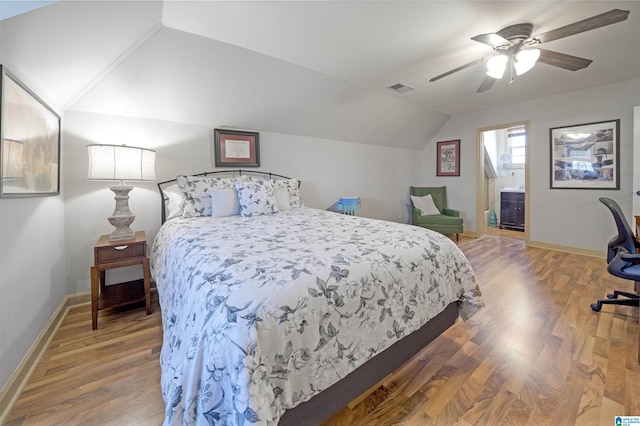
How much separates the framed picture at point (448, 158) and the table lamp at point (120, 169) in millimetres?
5016

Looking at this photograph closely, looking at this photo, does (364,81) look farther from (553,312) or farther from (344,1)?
(553,312)

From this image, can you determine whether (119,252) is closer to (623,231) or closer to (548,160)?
(623,231)

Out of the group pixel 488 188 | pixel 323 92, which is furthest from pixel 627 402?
pixel 488 188

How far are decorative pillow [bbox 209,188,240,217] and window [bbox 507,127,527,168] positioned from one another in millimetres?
6322

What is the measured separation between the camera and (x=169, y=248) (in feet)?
5.54

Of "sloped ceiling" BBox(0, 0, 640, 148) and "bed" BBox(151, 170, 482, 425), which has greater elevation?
"sloped ceiling" BBox(0, 0, 640, 148)

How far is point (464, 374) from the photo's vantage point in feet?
4.89

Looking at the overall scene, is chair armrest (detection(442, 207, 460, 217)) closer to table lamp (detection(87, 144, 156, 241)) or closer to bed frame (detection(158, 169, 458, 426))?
bed frame (detection(158, 169, 458, 426))

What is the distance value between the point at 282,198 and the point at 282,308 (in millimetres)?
2137

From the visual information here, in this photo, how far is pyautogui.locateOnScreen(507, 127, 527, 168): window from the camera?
586 centimetres

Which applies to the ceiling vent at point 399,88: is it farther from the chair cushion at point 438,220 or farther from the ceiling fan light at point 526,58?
the chair cushion at point 438,220

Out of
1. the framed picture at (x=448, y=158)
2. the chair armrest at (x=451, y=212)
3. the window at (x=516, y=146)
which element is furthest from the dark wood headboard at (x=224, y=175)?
the window at (x=516, y=146)

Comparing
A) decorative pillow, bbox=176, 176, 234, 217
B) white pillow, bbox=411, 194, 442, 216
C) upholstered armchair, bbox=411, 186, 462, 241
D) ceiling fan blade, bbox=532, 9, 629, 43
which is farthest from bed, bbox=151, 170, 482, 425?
white pillow, bbox=411, 194, 442, 216

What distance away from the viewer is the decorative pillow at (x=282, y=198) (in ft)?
9.50
